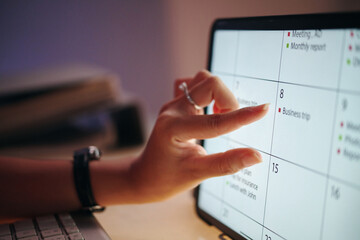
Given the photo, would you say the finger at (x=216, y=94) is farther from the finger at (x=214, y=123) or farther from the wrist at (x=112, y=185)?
the wrist at (x=112, y=185)

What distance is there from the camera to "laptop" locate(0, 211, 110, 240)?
466 millimetres

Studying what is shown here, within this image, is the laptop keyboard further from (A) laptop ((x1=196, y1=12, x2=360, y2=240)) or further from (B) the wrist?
(A) laptop ((x1=196, y1=12, x2=360, y2=240))

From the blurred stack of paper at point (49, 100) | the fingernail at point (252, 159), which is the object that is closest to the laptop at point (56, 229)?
the fingernail at point (252, 159)

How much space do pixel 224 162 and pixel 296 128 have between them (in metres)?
0.10

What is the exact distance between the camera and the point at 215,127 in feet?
1.46

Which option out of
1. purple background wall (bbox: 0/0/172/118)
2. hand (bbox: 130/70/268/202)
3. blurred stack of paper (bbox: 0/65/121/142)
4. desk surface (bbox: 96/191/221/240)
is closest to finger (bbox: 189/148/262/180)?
hand (bbox: 130/70/268/202)

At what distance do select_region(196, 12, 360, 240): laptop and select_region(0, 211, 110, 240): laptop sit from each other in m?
0.19

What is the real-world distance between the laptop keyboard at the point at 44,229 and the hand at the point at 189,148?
119 mm

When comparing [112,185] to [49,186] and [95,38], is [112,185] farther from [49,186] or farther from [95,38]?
[95,38]

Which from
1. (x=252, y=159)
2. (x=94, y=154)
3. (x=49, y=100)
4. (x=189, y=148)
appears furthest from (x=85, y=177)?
(x=49, y=100)

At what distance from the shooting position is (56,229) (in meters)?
0.49

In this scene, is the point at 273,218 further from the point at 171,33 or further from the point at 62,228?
the point at 171,33

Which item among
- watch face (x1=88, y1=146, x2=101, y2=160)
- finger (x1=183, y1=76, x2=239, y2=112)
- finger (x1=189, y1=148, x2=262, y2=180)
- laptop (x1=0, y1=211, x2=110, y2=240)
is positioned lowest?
laptop (x1=0, y1=211, x2=110, y2=240)

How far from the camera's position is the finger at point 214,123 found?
0.41m
